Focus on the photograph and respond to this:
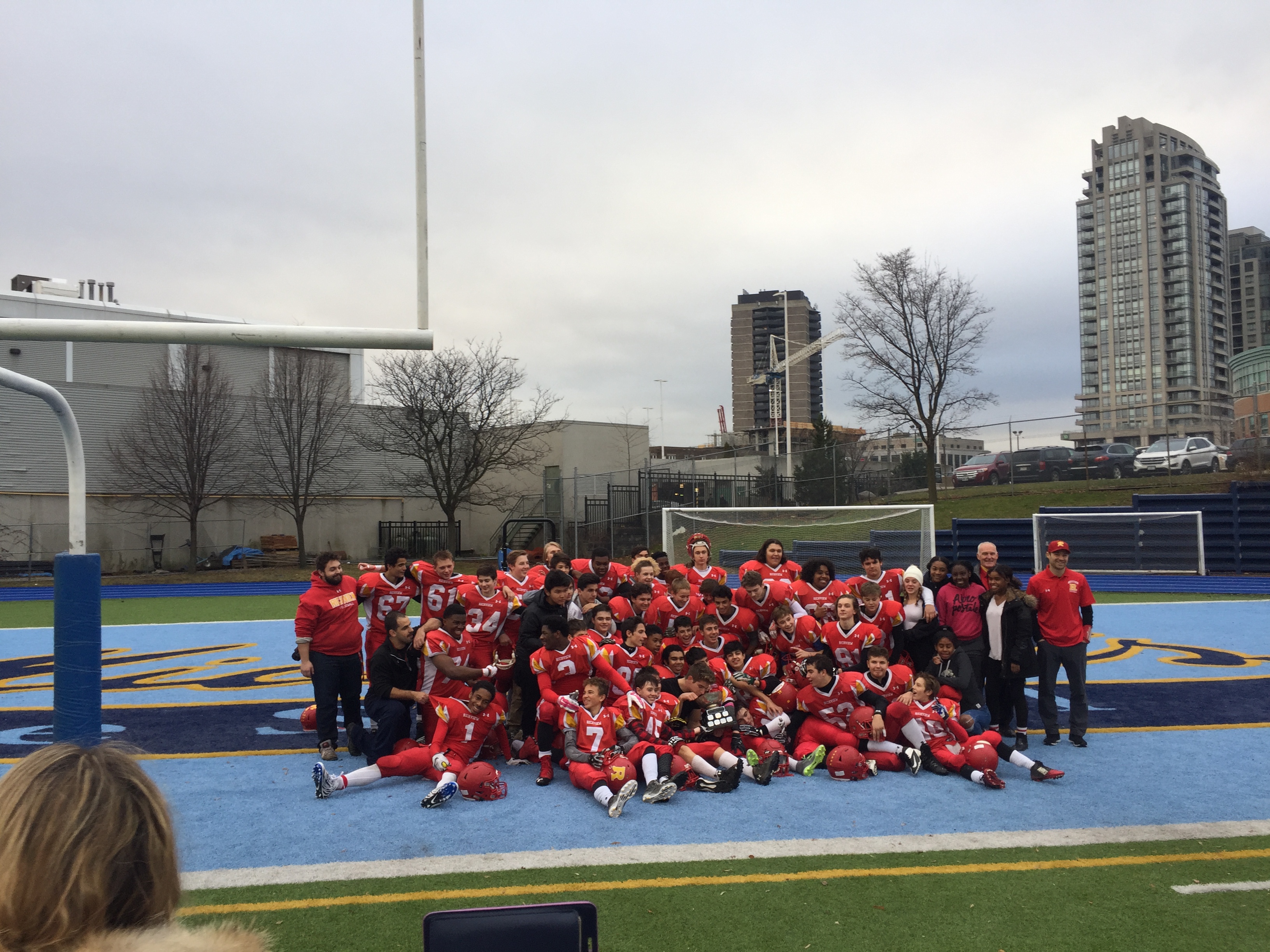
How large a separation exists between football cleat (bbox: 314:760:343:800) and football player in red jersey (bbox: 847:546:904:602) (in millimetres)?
5087

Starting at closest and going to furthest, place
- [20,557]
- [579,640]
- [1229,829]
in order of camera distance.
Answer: [1229,829] < [579,640] < [20,557]

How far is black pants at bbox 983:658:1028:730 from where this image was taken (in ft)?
26.3

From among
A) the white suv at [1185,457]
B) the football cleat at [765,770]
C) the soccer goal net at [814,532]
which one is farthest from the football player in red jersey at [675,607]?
the white suv at [1185,457]

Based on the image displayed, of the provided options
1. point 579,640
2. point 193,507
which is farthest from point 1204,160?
point 579,640

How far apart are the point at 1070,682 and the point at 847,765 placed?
252 centimetres

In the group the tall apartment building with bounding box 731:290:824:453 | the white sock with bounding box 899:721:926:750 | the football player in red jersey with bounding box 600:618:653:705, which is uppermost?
the tall apartment building with bounding box 731:290:824:453

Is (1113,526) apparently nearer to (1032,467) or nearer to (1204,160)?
(1032,467)

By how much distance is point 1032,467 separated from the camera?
30594mm

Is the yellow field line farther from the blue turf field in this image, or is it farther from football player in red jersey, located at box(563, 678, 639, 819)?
football player in red jersey, located at box(563, 678, 639, 819)

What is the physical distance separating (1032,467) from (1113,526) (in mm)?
9047

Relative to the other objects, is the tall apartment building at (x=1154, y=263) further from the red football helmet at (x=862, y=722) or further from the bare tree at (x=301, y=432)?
the red football helmet at (x=862, y=722)

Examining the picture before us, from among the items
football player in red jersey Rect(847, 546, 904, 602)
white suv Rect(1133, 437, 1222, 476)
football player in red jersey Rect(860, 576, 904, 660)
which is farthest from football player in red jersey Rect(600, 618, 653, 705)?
white suv Rect(1133, 437, 1222, 476)

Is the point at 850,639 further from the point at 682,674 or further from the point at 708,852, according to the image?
the point at 708,852

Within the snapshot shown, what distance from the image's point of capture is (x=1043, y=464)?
30453 mm
